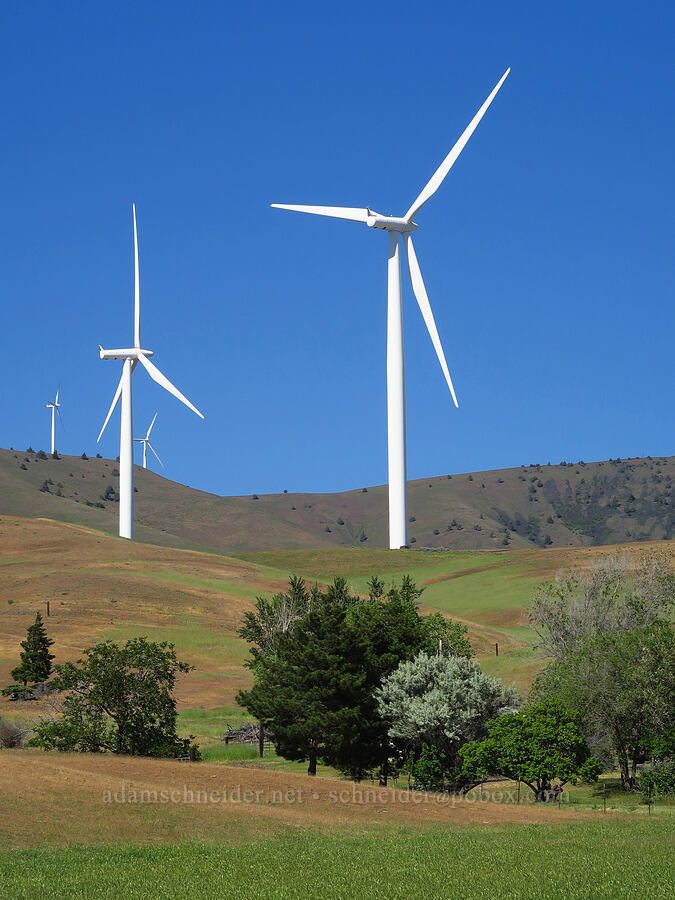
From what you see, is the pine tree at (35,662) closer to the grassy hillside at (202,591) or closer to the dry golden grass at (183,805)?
the grassy hillside at (202,591)

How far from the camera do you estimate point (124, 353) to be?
12544 cm

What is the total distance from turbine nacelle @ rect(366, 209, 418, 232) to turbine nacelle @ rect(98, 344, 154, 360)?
→ 3688cm

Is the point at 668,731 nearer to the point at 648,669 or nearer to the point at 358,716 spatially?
the point at 648,669

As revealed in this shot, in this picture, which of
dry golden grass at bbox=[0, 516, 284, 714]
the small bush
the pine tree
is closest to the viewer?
the small bush

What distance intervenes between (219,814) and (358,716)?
58.2ft

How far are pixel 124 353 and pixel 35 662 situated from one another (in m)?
59.1

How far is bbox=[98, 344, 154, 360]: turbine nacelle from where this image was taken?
404ft

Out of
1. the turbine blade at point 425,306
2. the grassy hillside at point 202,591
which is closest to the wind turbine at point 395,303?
the turbine blade at point 425,306

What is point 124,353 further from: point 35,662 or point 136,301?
point 35,662

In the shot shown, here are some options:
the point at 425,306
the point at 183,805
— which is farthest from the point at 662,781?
the point at 425,306

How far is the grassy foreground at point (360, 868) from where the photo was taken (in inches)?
901

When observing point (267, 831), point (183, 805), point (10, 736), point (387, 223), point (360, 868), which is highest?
point (387, 223)

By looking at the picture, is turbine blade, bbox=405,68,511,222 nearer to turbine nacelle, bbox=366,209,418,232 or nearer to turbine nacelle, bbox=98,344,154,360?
turbine nacelle, bbox=366,209,418,232

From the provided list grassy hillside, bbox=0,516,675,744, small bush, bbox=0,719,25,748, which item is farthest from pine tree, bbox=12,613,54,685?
small bush, bbox=0,719,25,748
